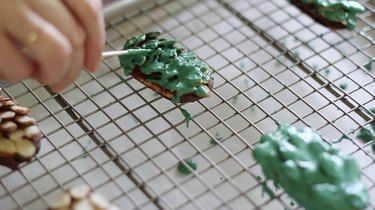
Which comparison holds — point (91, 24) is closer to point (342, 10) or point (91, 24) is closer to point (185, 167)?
point (185, 167)

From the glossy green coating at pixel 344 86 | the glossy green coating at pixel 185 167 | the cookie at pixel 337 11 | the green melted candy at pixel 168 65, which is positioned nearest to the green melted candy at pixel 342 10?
the cookie at pixel 337 11

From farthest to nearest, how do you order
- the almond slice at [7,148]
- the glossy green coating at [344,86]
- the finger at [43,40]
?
1. the glossy green coating at [344,86]
2. the almond slice at [7,148]
3. the finger at [43,40]

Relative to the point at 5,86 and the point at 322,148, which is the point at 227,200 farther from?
the point at 5,86

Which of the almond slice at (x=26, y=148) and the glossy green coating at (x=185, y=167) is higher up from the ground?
the glossy green coating at (x=185, y=167)

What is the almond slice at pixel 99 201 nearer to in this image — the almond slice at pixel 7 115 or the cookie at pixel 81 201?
the cookie at pixel 81 201

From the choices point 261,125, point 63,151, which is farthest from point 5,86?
point 261,125

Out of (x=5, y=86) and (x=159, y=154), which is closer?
(x=159, y=154)
